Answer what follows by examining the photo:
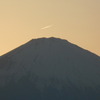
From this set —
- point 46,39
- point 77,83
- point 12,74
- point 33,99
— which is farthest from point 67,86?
point 46,39

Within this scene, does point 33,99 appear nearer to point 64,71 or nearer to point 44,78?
point 44,78

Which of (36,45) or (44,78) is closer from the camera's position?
(44,78)

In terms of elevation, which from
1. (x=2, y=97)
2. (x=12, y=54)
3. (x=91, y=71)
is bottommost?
(x=91, y=71)

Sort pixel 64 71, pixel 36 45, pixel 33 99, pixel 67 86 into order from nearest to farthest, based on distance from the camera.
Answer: pixel 33 99, pixel 67 86, pixel 64 71, pixel 36 45

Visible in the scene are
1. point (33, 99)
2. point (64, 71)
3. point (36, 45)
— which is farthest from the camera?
point (36, 45)

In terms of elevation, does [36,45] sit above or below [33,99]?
above

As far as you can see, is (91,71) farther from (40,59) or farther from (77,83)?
(40,59)

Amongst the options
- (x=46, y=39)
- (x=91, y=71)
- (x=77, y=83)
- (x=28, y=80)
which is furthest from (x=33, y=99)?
(x=46, y=39)
